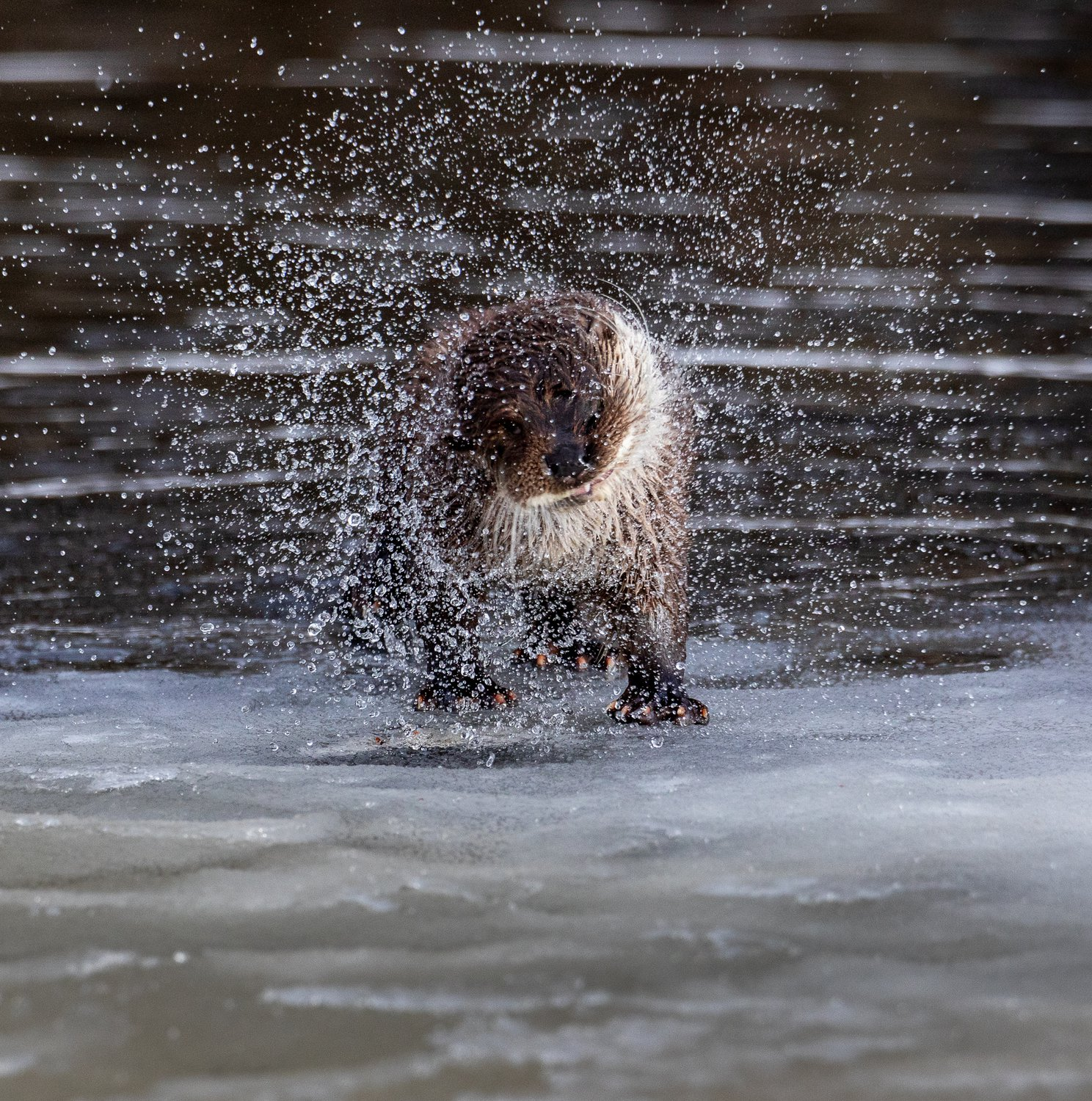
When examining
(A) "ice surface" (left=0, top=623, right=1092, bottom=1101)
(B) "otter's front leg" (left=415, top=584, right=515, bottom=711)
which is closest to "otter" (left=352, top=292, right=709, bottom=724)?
(B) "otter's front leg" (left=415, top=584, right=515, bottom=711)

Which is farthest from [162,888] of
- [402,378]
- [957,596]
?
[957,596]

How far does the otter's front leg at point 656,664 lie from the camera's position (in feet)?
9.21

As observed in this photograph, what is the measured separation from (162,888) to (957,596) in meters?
3.11

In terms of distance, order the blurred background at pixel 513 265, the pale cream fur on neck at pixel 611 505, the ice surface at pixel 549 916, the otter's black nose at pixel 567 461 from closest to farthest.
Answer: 1. the ice surface at pixel 549 916
2. the otter's black nose at pixel 567 461
3. the pale cream fur on neck at pixel 611 505
4. the blurred background at pixel 513 265

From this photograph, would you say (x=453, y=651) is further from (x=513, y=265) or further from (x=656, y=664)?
(x=513, y=265)

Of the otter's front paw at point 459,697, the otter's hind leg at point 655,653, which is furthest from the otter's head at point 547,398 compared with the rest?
the otter's front paw at point 459,697

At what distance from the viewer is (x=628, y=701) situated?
9.36ft

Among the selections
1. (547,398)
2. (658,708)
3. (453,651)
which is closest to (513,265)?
(547,398)

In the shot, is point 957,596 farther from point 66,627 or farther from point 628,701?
point 66,627

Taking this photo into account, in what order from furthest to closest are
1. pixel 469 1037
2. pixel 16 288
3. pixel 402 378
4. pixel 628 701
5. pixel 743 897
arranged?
pixel 16 288 < pixel 402 378 < pixel 628 701 < pixel 743 897 < pixel 469 1037

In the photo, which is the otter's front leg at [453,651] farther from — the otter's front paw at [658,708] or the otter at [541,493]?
the otter's front paw at [658,708]

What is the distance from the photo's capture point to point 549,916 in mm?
1421

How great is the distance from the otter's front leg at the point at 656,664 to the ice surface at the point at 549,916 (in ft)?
0.93

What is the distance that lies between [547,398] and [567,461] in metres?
0.17
